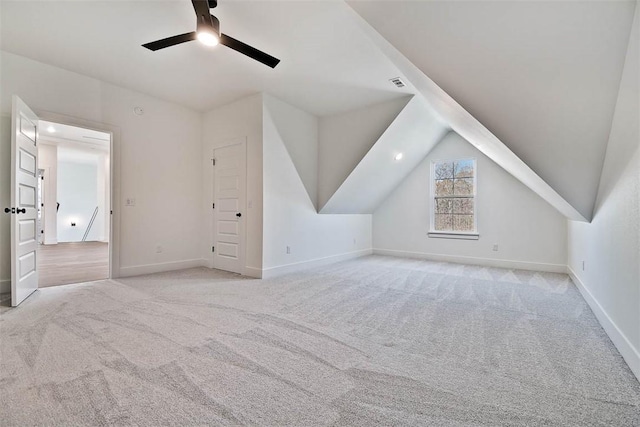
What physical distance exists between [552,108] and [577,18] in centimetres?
58

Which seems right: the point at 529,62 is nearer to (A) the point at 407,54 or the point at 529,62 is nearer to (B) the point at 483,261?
(A) the point at 407,54

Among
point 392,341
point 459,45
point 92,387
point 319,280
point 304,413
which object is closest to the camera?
point 304,413

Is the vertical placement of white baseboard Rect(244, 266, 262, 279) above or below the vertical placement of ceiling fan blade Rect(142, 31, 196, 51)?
below

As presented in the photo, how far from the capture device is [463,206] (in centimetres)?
567

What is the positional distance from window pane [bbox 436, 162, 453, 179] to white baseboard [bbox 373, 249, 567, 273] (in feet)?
5.20

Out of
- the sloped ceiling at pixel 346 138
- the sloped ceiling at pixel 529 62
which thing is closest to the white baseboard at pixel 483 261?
the sloped ceiling at pixel 346 138

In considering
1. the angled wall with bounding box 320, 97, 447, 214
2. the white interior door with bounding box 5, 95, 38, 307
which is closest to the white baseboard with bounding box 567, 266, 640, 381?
the angled wall with bounding box 320, 97, 447, 214

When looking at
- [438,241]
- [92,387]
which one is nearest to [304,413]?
[92,387]

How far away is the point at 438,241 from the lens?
19.1 feet

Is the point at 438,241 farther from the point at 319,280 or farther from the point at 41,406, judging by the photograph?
the point at 41,406

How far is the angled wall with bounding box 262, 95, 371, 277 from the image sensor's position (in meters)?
4.26

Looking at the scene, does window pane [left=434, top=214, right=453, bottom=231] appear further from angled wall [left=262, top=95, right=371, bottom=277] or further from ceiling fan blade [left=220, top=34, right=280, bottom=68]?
ceiling fan blade [left=220, top=34, right=280, bottom=68]

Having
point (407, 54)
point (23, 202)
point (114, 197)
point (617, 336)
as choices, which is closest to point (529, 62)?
point (407, 54)

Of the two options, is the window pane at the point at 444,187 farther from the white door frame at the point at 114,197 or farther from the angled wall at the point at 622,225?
the white door frame at the point at 114,197
